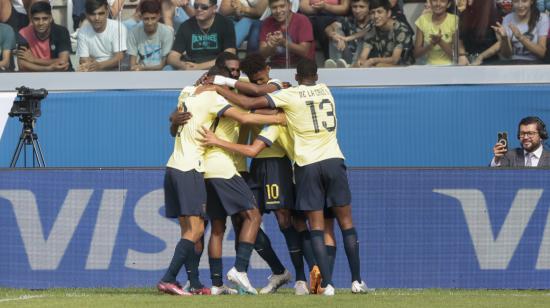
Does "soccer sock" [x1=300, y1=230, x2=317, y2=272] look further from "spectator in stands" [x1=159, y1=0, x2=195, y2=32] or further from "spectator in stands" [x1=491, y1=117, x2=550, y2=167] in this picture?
"spectator in stands" [x1=159, y1=0, x2=195, y2=32]

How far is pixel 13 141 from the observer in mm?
16922

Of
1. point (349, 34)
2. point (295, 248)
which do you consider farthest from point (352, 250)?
point (349, 34)

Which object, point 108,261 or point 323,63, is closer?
point 108,261

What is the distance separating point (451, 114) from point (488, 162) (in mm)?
825

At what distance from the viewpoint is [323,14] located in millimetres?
16328

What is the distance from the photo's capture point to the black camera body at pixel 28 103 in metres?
14.9

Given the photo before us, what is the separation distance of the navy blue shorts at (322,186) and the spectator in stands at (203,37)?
6.61 meters

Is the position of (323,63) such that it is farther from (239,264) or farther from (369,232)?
(239,264)

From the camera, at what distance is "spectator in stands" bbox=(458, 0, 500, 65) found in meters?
16.1

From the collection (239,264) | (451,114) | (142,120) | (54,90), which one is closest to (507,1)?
(451,114)

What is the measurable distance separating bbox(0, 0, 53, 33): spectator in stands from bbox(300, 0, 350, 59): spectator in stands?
Answer: 375 cm

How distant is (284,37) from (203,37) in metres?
1.12

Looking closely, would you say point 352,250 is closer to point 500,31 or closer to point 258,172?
point 258,172

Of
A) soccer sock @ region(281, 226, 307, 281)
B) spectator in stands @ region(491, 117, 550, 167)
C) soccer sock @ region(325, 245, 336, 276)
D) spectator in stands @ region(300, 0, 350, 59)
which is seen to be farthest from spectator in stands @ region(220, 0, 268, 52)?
soccer sock @ region(325, 245, 336, 276)
